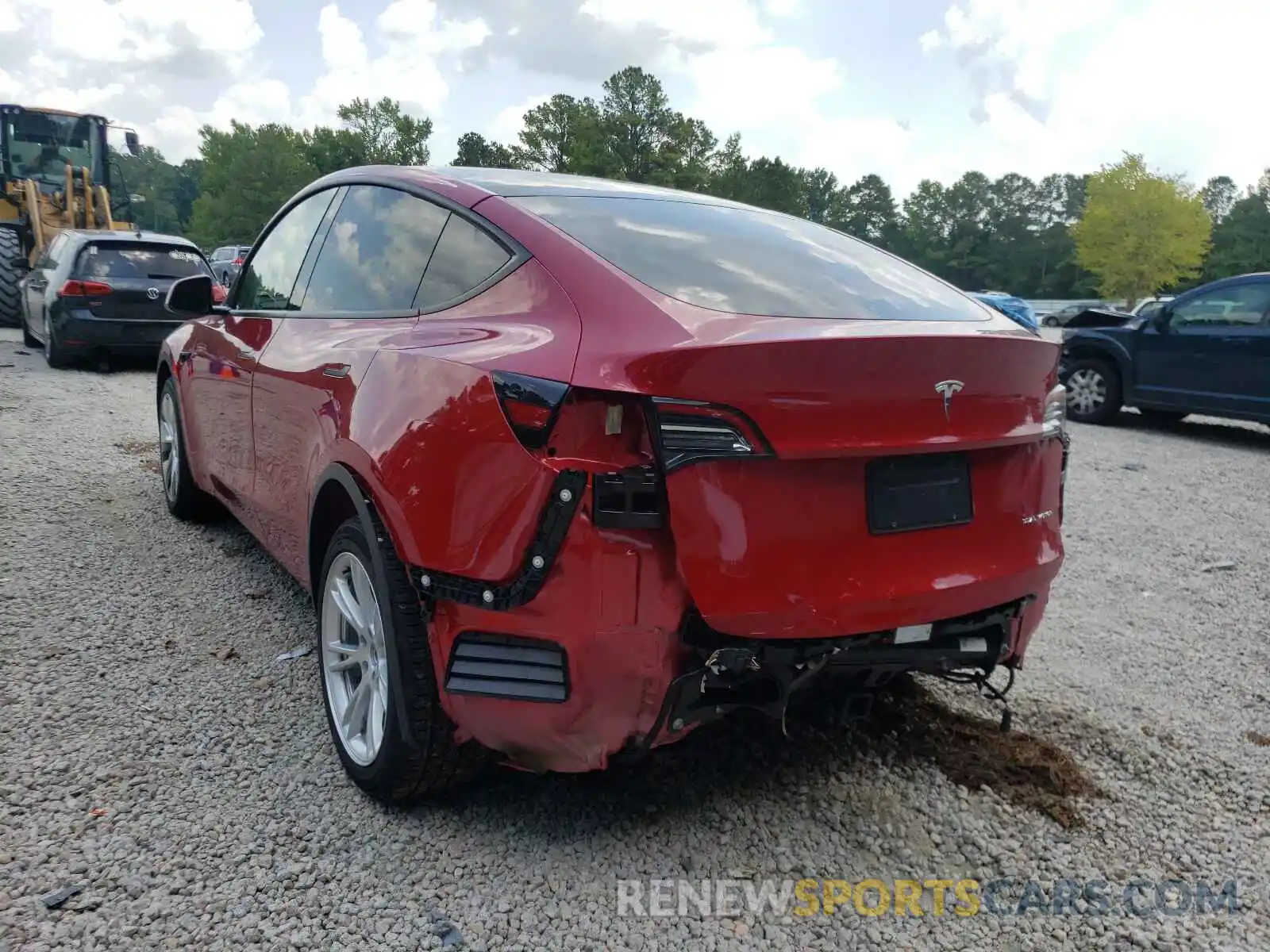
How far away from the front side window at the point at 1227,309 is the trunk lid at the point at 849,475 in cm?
836

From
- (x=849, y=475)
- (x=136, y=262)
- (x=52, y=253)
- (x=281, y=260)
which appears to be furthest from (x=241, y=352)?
(x=52, y=253)

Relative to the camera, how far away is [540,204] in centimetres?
262

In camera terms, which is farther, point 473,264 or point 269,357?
point 269,357

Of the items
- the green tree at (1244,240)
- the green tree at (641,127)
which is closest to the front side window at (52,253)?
the green tree at (641,127)

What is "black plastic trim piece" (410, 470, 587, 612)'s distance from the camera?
1.97 metres

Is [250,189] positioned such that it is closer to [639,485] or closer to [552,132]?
[552,132]

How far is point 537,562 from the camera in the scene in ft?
6.63

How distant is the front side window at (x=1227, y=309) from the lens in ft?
29.6

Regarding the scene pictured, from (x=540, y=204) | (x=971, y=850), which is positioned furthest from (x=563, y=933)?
(x=540, y=204)

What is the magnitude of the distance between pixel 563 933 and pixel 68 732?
175 centimetres

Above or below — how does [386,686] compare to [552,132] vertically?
below

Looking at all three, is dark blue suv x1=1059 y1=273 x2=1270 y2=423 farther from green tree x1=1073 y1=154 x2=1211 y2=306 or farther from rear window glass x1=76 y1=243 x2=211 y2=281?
green tree x1=1073 y1=154 x2=1211 y2=306

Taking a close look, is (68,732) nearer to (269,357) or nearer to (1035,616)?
(269,357)

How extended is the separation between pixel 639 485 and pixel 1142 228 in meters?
64.3
